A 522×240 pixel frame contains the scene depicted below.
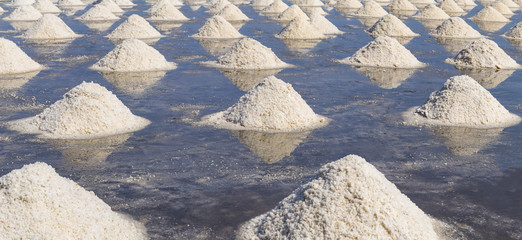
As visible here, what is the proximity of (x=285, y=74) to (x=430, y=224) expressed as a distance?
9.75 meters

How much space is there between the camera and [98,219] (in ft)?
20.6

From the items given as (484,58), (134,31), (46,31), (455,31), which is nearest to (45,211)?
(484,58)

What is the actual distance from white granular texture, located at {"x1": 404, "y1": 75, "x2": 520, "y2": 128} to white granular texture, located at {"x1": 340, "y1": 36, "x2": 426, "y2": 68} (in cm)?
543

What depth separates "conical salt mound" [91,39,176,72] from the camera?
52.7ft

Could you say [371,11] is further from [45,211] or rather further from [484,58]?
[45,211]

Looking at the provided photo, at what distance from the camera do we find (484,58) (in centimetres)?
1750

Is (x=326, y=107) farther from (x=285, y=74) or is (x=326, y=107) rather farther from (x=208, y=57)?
(x=208, y=57)

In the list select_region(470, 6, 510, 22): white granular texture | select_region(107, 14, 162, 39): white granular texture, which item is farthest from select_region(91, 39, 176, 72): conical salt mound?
select_region(470, 6, 510, 22): white granular texture

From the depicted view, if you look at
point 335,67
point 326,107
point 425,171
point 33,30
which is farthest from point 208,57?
Answer: point 425,171

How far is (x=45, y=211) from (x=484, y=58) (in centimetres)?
1528

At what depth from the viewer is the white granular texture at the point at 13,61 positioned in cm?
1564

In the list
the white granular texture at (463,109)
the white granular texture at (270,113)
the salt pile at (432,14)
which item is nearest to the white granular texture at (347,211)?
the white granular texture at (270,113)

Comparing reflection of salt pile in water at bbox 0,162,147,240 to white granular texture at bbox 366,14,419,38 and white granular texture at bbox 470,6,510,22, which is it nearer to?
white granular texture at bbox 366,14,419,38

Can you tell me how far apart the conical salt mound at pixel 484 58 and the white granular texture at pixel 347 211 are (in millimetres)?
12519
